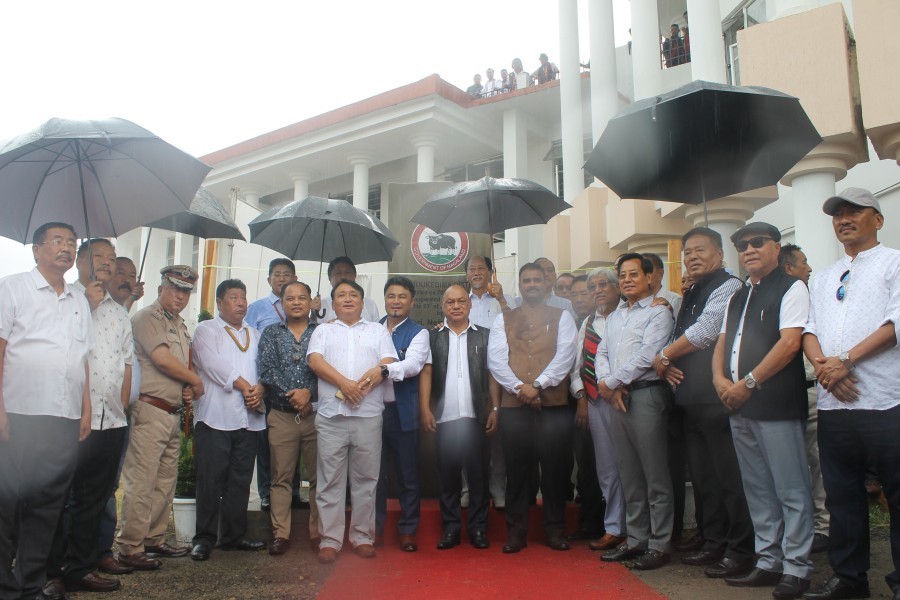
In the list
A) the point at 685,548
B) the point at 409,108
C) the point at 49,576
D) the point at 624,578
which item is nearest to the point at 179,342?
the point at 49,576

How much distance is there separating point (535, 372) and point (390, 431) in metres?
1.09

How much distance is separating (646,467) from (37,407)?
341 cm

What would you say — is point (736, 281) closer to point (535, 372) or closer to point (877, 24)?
point (535, 372)

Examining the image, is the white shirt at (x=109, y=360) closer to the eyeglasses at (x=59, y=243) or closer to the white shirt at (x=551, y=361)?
the eyeglasses at (x=59, y=243)

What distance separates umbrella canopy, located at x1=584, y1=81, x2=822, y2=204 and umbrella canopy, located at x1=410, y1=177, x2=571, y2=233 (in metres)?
0.65

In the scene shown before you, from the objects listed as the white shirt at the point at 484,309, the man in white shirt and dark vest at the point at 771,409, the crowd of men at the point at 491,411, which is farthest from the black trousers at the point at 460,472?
the man in white shirt and dark vest at the point at 771,409

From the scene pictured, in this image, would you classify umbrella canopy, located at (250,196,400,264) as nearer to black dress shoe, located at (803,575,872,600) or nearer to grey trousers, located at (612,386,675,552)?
grey trousers, located at (612,386,675,552)

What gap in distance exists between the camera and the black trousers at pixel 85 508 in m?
3.79

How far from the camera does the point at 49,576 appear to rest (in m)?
3.71

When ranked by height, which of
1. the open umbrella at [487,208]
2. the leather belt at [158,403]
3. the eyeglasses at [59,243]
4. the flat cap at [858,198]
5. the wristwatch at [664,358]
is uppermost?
the open umbrella at [487,208]

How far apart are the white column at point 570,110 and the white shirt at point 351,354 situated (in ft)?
22.8

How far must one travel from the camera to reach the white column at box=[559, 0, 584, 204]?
11164 millimetres

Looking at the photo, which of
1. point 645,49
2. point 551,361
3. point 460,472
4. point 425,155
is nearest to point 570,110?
point 645,49

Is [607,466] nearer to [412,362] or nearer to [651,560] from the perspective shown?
[651,560]
